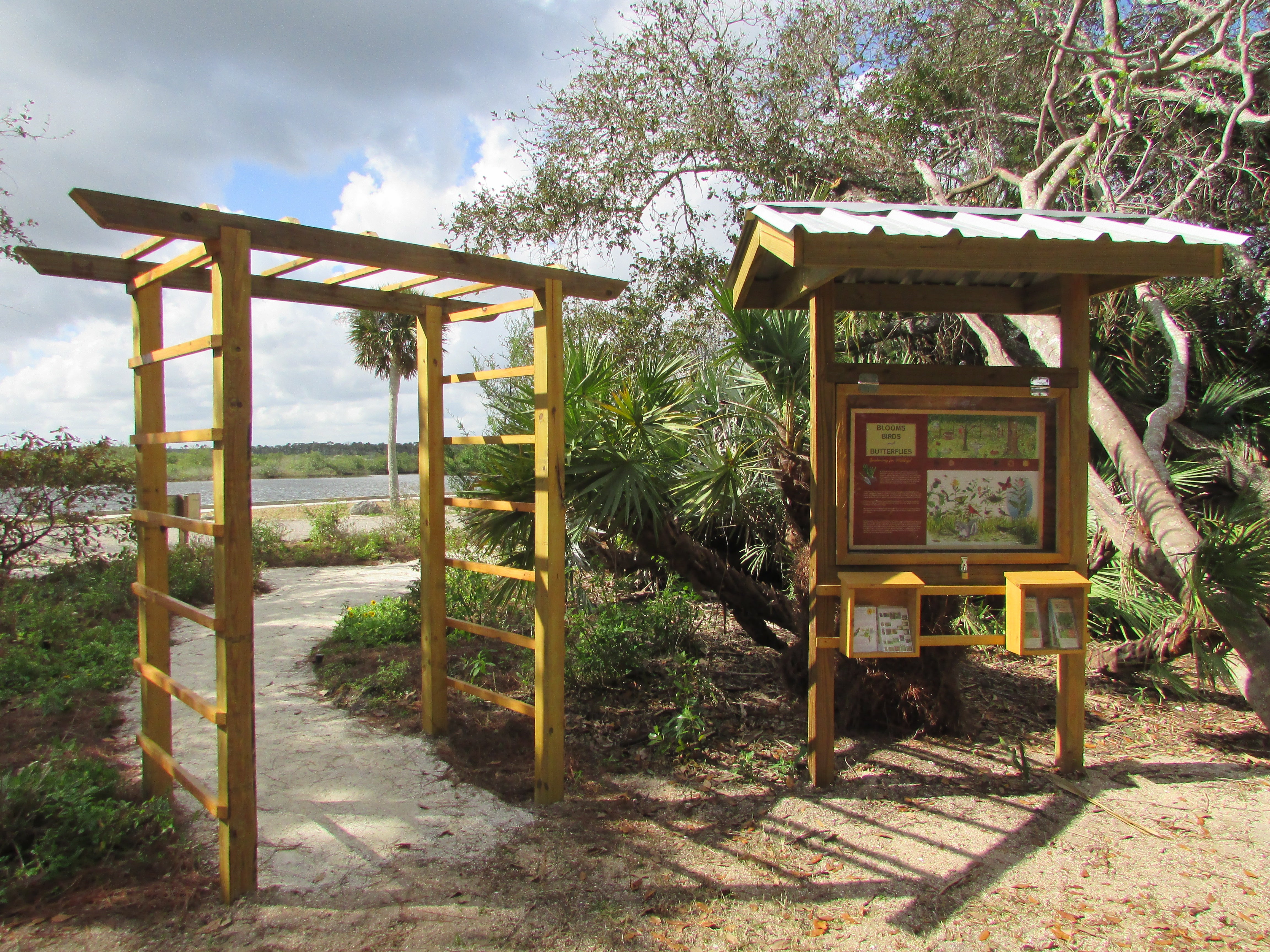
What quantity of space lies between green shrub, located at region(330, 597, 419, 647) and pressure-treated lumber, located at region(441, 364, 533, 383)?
306 centimetres

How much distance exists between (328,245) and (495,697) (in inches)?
89.8

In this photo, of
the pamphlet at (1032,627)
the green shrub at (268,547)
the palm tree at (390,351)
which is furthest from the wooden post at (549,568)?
the palm tree at (390,351)

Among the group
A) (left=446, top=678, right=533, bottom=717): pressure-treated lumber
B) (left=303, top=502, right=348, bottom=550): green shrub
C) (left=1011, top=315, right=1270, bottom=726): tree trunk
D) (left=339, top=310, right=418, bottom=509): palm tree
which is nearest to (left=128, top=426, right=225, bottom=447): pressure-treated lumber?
(left=446, top=678, right=533, bottom=717): pressure-treated lumber

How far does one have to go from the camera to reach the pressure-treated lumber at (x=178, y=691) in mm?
2811

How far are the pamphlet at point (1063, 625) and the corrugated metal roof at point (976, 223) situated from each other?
5.58ft

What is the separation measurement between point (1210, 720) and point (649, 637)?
3.67 m

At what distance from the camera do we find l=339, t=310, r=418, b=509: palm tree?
25297 mm

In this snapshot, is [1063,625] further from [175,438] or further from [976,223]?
[175,438]

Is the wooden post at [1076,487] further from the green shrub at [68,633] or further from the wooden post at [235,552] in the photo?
the green shrub at [68,633]

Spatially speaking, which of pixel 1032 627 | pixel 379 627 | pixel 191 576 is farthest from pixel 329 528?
pixel 1032 627

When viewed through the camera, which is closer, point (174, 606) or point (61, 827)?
point (61, 827)

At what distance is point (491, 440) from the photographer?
4016 millimetres

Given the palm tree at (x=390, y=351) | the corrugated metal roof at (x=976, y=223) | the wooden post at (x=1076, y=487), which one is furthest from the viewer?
the palm tree at (x=390, y=351)

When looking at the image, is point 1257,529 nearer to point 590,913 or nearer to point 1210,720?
point 1210,720
